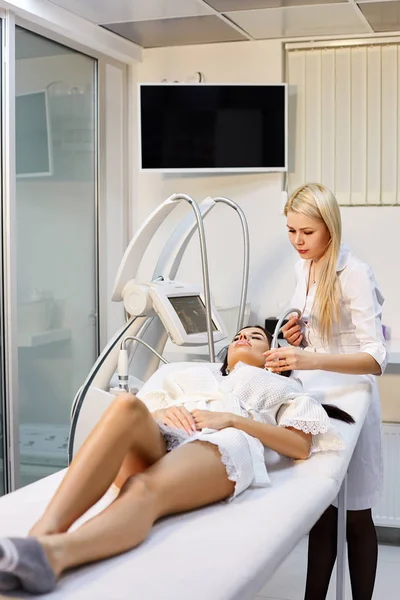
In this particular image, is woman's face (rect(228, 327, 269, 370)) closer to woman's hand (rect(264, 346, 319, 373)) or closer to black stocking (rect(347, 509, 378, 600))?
woman's hand (rect(264, 346, 319, 373))

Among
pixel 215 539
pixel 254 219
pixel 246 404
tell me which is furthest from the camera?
pixel 254 219

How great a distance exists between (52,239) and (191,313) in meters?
1.00

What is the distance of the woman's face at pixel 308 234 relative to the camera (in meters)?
2.48

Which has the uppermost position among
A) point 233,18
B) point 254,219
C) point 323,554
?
point 233,18

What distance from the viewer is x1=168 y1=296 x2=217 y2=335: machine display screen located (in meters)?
2.96

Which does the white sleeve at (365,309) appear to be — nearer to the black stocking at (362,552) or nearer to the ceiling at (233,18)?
the black stocking at (362,552)

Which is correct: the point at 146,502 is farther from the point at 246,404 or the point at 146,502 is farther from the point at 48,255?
the point at 48,255

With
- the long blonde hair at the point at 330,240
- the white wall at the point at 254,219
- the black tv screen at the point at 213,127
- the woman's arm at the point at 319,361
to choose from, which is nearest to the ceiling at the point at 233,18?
the white wall at the point at 254,219

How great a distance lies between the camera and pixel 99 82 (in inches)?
160

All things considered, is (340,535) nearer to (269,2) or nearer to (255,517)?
(255,517)

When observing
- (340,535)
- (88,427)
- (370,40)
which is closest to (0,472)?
(88,427)

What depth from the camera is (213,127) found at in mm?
3943

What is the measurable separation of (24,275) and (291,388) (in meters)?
1.62

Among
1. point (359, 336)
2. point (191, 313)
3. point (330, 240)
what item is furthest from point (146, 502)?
A: point (191, 313)
